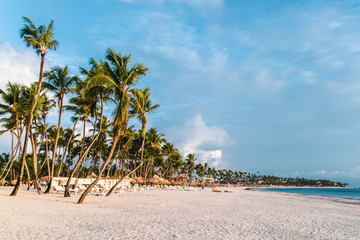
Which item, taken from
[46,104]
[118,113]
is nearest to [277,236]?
[118,113]

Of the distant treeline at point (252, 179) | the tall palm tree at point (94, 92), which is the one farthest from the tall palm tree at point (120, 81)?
the distant treeline at point (252, 179)

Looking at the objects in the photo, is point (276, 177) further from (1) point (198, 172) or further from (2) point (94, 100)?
(2) point (94, 100)

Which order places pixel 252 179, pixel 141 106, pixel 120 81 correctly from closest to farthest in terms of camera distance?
pixel 120 81 → pixel 141 106 → pixel 252 179

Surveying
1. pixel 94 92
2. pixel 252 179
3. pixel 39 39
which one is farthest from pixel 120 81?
pixel 252 179

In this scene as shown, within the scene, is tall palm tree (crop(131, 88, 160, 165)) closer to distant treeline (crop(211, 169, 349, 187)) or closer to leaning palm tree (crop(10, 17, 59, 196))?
leaning palm tree (crop(10, 17, 59, 196))

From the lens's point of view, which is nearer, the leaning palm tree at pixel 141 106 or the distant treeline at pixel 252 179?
the leaning palm tree at pixel 141 106

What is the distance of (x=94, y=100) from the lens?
54.0ft

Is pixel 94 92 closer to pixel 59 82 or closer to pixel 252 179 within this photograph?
pixel 59 82

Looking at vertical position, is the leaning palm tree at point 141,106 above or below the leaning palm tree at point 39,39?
below

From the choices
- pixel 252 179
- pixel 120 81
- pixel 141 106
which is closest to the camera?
pixel 120 81

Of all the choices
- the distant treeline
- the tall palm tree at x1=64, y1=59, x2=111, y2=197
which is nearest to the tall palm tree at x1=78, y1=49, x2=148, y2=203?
the tall palm tree at x1=64, y1=59, x2=111, y2=197

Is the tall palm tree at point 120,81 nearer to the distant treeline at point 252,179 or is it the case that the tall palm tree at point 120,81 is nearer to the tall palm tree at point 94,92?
the tall palm tree at point 94,92

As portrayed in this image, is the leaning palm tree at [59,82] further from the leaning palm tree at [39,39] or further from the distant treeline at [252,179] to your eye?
the distant treeline at [252,179]

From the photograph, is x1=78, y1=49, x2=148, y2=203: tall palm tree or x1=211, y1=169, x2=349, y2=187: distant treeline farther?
x1=211, y1=169, x2=349, y2=187: distant treeline
